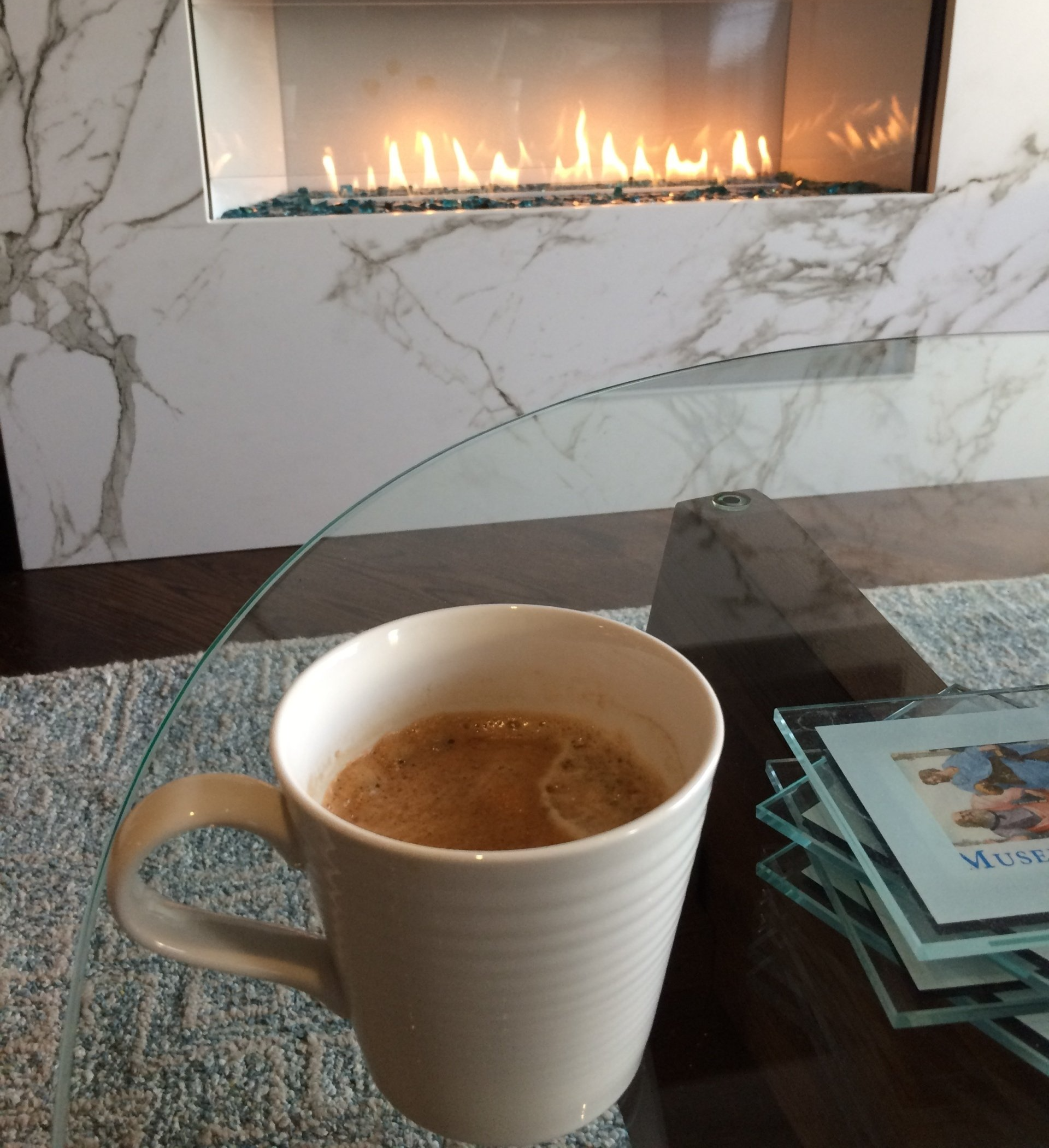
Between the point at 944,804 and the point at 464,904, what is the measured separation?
9.7 inches

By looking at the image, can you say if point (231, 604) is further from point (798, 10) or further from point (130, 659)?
point (798, 10)

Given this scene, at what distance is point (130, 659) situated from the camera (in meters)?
1.25

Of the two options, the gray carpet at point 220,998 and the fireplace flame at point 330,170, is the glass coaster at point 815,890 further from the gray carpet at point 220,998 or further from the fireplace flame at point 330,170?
the fireplace flame at point 330,170

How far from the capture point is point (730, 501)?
0.73 m

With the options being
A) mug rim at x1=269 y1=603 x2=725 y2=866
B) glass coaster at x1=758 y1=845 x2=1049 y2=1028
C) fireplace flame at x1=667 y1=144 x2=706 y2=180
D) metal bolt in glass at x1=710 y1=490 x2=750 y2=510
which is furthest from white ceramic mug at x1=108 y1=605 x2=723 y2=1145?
fireplace flame at x1=667 y1=144 x2=706 y2=180

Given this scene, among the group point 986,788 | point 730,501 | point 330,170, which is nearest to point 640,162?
point 330,170

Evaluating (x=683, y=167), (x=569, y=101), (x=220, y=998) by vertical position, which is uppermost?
(x=569, y=101)

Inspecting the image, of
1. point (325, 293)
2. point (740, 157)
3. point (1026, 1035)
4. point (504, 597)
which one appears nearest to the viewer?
point (1026, 1035)

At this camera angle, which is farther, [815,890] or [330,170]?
[330,170]

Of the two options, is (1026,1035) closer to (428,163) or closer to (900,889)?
(900,889)

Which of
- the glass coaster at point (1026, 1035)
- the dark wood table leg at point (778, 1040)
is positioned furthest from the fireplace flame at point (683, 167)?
the glass coaster at point (1026, 1035)

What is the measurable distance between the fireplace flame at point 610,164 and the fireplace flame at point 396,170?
326 millimetres

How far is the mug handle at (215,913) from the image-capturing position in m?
0.28

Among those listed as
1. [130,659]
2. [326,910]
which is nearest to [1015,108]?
[130,659]
